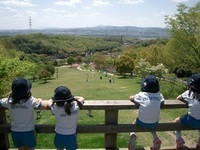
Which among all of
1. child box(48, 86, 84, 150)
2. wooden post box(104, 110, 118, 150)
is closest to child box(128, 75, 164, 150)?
wooden post box(104, 110, 118, 150)

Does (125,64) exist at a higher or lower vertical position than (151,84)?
lower

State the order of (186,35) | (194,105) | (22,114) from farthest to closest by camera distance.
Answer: (186,35), (194,105), (22,114)

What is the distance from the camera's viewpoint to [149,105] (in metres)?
3.81

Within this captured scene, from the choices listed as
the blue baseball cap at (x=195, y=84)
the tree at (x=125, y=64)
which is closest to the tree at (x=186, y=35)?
the blue baseball cap at (x=195, y=84)

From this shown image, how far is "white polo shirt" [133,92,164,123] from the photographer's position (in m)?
3.82

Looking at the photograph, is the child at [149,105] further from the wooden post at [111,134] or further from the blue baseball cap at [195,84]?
the blue baseball cap at [195,84]

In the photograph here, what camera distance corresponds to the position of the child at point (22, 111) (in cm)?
362

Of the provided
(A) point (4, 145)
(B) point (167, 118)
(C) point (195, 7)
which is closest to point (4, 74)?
(B) point (167, 118)

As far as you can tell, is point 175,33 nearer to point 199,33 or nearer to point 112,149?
point 199,33

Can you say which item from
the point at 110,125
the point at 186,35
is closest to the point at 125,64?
the point at 186,35

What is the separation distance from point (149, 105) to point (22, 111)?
1.84m

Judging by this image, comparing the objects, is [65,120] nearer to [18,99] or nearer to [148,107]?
[18,99]

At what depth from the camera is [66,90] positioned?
3.60 metres

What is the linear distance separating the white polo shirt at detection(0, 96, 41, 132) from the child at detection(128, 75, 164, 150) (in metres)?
1.49
